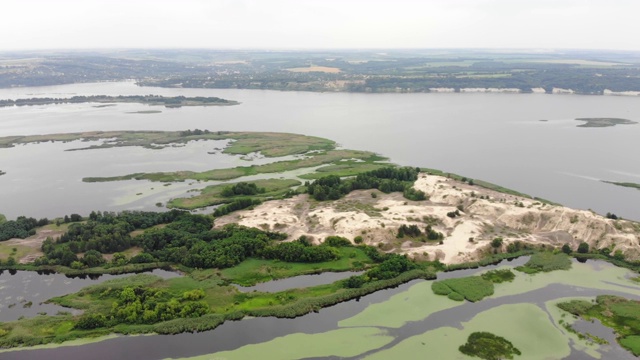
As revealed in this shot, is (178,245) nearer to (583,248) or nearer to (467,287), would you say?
(467,287)

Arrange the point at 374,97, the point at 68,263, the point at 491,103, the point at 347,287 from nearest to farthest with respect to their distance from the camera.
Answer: the point at 347,287 → the point at 68,263 → the point at 491,103 → the point at 374,97

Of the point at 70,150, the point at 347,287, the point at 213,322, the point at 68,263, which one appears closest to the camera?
the point at 213,322

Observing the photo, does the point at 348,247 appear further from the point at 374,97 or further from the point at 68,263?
the point at 374,97

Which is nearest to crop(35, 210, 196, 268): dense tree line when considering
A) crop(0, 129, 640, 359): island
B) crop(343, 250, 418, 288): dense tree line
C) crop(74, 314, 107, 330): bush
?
crop(0, 129, 640, 359): island

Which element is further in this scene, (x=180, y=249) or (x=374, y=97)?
(x=374, y=97)

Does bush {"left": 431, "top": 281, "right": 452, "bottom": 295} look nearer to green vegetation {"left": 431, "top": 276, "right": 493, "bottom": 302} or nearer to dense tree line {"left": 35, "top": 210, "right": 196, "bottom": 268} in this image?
green vegetation {"left": 431, "top": 276, "right": 493, "bottom": 302}

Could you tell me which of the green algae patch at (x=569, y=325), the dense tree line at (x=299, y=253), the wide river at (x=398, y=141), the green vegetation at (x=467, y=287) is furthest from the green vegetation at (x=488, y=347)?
the wide river at (x=398, y=141)

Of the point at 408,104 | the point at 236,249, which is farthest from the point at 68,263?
the point at 408,104
